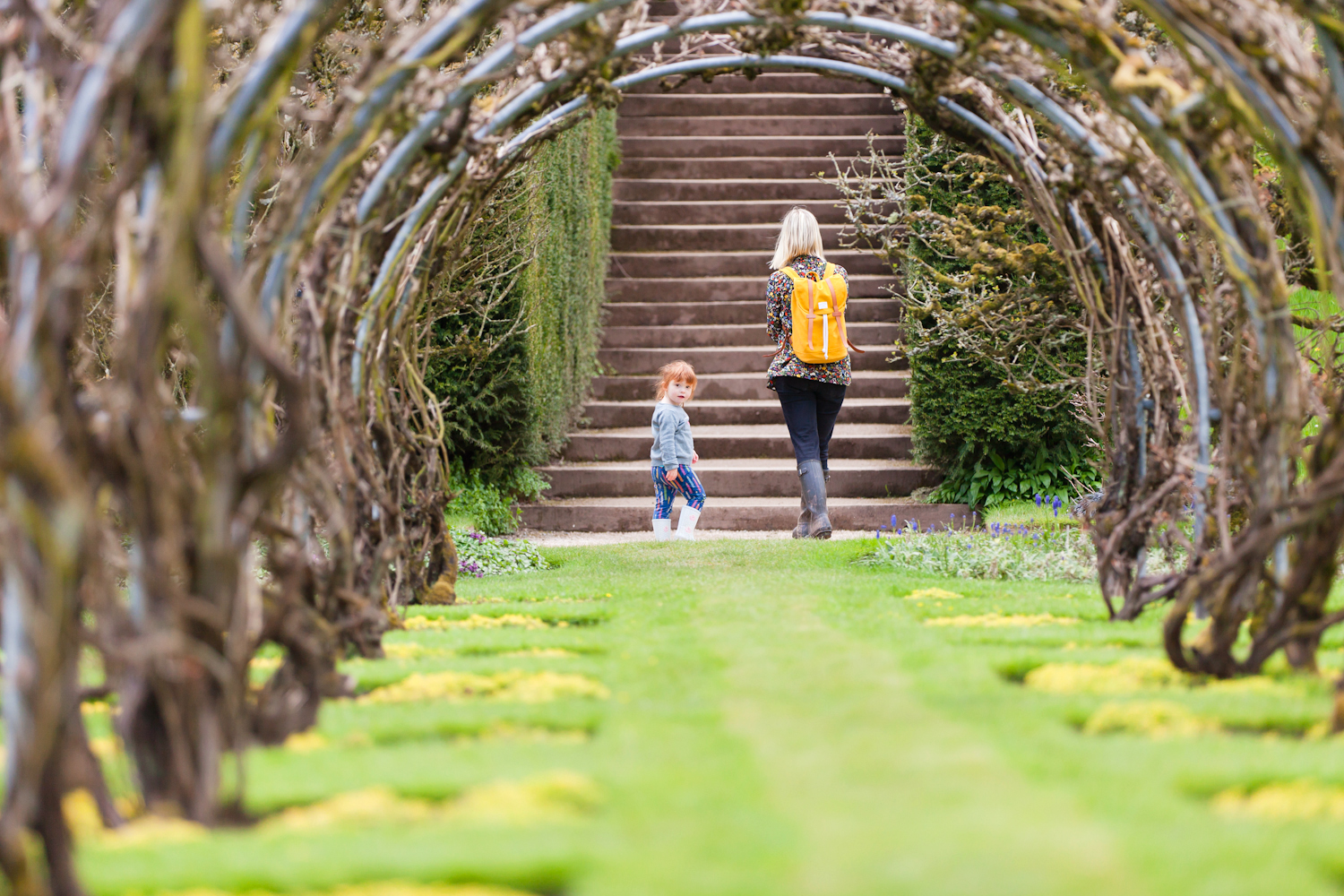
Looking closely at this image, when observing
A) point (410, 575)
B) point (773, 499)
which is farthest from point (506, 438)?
point (410, 575)

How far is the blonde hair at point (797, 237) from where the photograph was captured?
7336 millimetres

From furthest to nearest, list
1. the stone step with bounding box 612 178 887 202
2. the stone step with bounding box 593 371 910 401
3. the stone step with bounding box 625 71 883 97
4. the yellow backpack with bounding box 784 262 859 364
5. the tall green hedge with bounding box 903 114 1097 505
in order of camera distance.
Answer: the stone step with bounding box 625 71 883 97 → the stone step with bounding box 612 178 887 202 → the stone step with bounding box 593 371 910 401 → the tall green hedge with bounding box 903 114 1097 505 → the yellow backpack with bounding box 784 262 859 364

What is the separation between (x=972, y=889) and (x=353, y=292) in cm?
270

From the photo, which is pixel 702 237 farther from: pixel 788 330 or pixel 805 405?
pixel 805 405

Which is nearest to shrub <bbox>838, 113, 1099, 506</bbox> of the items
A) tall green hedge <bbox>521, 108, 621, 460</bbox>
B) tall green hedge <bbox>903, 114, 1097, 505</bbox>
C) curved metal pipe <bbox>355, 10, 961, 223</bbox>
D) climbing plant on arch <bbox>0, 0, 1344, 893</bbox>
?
tall green hedge <bbox>903, 114, 1097, 505</bbox>

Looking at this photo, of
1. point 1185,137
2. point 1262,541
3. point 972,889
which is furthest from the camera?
point 1185,137

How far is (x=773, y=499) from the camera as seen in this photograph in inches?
353

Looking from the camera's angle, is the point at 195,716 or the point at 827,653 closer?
the point at 195,716

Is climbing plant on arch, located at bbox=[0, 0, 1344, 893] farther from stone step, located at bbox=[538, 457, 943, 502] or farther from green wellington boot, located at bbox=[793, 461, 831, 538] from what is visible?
stone step, located at bbox=[538, 457, 943, 502]

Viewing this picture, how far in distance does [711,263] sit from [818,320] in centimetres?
446

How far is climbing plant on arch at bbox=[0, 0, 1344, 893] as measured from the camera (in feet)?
6.10

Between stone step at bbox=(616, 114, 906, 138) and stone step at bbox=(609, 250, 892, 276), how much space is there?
1.56m

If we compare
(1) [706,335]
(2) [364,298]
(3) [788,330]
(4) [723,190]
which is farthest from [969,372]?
(2) [364,298]

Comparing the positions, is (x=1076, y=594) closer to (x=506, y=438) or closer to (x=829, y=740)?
(x=829, y=740)
